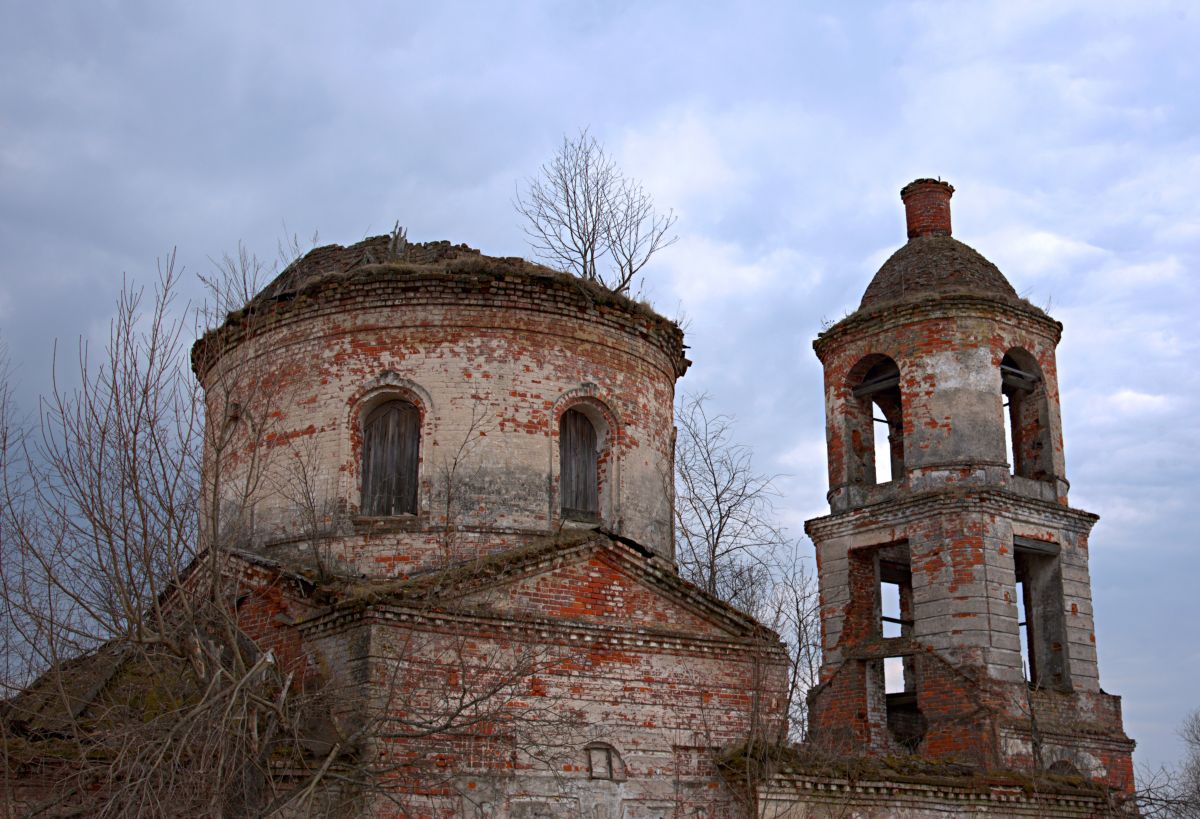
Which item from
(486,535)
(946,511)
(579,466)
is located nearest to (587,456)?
(579,466)

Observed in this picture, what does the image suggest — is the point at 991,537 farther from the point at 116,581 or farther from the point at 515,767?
the point at 116,581

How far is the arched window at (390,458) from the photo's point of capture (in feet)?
42.8

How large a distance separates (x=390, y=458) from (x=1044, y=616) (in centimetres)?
998

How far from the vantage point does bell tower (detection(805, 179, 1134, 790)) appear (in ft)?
54.3

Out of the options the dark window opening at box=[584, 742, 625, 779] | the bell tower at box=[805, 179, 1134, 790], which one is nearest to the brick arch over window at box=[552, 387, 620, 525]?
the dark window opening at box=[584, 742, 625, 779]

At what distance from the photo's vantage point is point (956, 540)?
1694 centimetres

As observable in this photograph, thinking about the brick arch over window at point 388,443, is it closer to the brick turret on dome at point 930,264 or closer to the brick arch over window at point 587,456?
the brick arch over window at point 587,456

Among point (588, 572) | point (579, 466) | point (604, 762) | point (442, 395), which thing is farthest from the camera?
point (579, 466)

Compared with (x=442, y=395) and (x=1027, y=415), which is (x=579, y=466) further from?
(x=1027, y=415)

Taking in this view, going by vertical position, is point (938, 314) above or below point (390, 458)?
above

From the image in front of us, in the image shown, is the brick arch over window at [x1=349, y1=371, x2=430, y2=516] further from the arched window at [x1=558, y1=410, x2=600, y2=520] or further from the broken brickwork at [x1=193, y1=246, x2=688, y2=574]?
the arched window at [x1=558, y1=410, x2=600, y2=520]

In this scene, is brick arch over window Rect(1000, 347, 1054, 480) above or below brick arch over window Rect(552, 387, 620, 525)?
above

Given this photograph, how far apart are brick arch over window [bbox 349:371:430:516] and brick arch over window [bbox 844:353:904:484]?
7966mm

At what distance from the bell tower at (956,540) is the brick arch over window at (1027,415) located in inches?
0.9
